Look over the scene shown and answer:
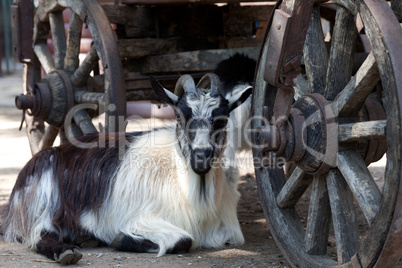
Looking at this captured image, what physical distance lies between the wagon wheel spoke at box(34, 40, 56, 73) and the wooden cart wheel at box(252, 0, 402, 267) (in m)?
2.66

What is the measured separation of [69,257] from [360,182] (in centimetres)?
180

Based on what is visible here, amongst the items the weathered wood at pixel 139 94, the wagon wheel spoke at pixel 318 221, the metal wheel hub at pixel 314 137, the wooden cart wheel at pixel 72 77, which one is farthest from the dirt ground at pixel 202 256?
the weathered wood at pixel 139 94

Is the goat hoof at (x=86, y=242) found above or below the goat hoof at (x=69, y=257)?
below

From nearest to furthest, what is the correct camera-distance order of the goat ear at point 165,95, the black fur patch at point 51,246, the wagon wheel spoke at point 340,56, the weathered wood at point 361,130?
1. the weathered wood at point 361,130
2. the wagon wheel spoke at point 340,56
3. the black fur patch at point 51,246
4. the goat ear at point 165,95

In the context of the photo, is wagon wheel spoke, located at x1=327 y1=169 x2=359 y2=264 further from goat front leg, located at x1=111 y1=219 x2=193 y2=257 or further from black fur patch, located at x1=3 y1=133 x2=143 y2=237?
black fur patch, located at x1=3 y1=133 x2=143 y2=237

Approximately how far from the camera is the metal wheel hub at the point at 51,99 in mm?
4828

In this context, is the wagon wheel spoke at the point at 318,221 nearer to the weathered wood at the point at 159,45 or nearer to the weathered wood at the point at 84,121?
the weathered wood at the point at 84,121

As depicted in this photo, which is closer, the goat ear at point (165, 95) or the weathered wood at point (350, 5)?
the weathered wood at point (350, 5)

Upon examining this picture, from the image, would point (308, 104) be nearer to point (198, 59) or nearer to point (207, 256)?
point (207, 256)

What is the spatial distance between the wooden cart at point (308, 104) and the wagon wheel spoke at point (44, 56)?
28cm

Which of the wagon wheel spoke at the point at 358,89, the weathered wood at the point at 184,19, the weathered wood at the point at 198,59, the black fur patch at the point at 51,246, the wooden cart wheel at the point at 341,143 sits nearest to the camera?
the wooden cart wheel at the point at 341,143

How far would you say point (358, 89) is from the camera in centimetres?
266

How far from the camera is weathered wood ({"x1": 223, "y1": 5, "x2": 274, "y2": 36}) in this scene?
18.1 feet

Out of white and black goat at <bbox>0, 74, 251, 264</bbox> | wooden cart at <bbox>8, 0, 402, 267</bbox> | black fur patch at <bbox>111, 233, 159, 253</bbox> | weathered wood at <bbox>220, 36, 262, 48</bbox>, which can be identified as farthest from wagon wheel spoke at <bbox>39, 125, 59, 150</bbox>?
black fur patch at <bbox>111, 233, 159, 253</bbox>
